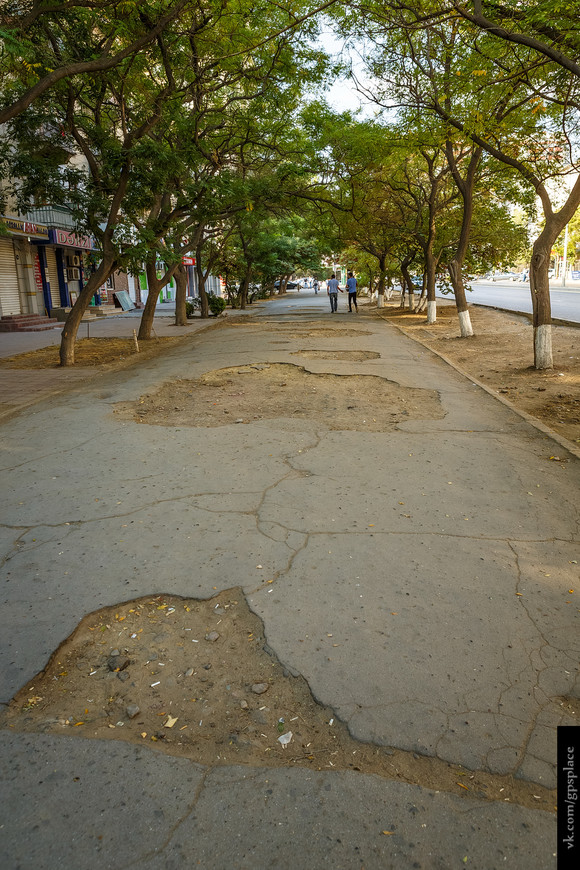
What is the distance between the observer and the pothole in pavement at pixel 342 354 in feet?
41.0

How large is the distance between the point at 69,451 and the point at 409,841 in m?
5.20

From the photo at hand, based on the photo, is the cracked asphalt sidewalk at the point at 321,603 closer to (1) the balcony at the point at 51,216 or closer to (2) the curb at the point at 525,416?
(2) the curb at the point at 525,416

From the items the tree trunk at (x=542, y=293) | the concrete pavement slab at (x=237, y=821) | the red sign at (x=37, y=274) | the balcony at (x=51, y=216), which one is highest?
the balcony at (x=51, y=216)

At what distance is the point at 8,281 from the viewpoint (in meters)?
23.6

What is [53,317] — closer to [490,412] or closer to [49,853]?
[490,412]

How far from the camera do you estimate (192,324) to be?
24281 mm

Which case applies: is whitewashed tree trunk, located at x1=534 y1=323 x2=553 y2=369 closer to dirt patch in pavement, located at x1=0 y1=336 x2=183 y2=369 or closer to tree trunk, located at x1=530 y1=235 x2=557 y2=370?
tree trunk, located at x1=530 y1=235 x2=557 y2=370

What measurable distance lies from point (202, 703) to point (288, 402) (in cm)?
601

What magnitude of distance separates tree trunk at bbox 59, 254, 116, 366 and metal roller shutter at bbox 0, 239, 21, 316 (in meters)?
12.2

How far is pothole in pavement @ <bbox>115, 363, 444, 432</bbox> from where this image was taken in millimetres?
7500

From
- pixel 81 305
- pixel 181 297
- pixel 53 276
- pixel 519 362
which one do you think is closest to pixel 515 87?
pixel 519 362

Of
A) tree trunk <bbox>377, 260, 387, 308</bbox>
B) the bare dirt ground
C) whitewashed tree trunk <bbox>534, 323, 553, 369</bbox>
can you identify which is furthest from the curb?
tree trunk <bbox>377, 260, 387, 308</bbox>

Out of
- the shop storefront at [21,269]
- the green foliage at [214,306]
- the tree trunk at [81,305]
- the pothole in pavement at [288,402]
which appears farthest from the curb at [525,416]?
the green foliage at [214,306]

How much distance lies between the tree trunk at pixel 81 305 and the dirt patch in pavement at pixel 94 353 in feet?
0.89
